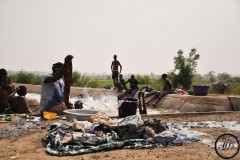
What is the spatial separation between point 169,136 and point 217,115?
14.5 feet

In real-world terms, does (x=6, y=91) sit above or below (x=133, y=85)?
below

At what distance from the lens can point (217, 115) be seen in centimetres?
938

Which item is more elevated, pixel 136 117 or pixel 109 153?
pixel 136 117

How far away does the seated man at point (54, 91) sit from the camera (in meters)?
7.50

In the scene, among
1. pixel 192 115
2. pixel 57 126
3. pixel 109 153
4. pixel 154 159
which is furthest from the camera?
pixel 192 115

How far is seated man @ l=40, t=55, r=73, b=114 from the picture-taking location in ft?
24.6

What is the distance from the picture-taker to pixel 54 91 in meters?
7.68

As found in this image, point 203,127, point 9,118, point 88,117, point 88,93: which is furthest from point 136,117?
point 88,93

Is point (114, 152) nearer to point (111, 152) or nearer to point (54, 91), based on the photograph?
point (111, 152)

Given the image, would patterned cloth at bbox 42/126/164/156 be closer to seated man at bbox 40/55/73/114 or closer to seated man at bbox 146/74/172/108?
seated man at bbox 40/55/73/114

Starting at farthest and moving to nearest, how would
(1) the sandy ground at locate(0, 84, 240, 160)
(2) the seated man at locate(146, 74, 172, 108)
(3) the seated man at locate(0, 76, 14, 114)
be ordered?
(2) the seated man at locate(146, 74, 172, 108) < (3) the seated man at locate(0, 76, 14, 114) < (1) the sandy ground at locate(0, 84, 240, 160)

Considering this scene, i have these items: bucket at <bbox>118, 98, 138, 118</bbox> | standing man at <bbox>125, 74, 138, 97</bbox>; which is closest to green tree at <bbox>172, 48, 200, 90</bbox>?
standing man at <bbox>125, 74, 138, 97</bbox>

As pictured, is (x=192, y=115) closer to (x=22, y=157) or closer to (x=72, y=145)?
(x=72, y=145)

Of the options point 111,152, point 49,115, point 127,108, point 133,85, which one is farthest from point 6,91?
point 133,85
